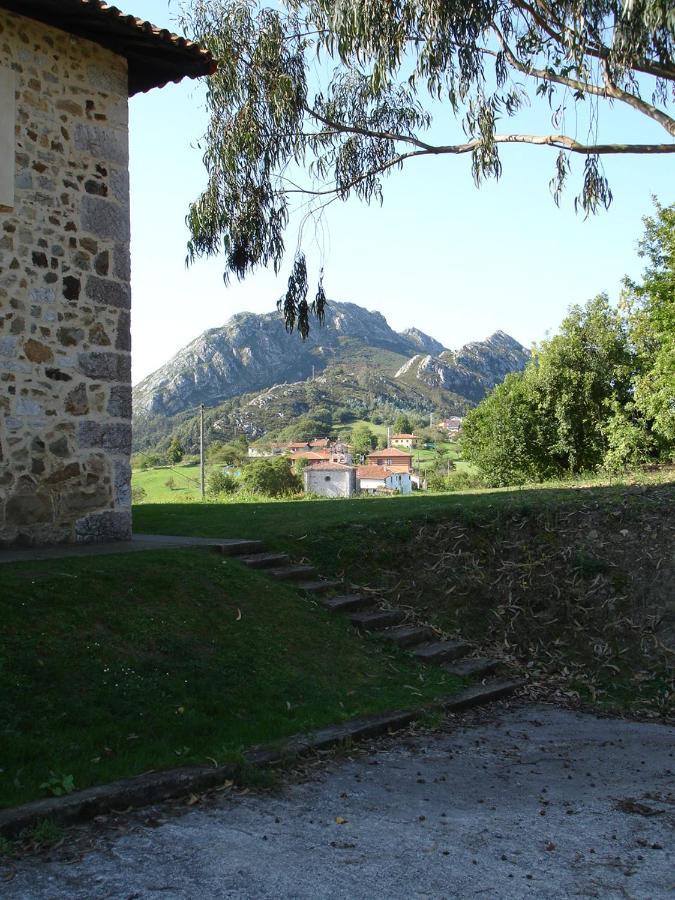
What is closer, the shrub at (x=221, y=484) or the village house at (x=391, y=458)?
the shrub at (x=221, y=484)

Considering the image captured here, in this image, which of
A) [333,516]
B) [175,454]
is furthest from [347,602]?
[175,454]

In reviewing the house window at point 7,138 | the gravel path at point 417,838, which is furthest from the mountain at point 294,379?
the gravel path at point 417,838

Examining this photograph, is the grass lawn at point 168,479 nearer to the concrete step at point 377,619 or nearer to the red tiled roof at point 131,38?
the red tiled roof at point 131,38

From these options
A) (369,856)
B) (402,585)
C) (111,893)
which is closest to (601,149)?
(402,585)

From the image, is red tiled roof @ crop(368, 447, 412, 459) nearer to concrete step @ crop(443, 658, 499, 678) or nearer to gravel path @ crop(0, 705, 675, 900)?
concrete step @ crop(443, 658, 499, 678)

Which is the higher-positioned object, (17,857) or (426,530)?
(426,530)

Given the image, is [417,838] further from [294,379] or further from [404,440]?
[294,379]

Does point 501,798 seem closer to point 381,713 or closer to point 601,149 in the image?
point 381,713

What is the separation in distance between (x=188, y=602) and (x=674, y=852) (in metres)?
3.69

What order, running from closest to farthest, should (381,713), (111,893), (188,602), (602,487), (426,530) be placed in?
(111,893) → (381,713) → (188,602) → (426,530) → (602,487)

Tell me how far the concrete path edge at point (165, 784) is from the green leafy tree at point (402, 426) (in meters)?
93.9

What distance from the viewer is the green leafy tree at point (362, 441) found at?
90.6 m

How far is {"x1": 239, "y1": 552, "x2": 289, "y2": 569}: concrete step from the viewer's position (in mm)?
7363

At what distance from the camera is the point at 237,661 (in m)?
5.48
